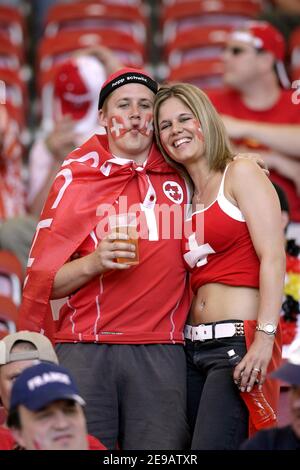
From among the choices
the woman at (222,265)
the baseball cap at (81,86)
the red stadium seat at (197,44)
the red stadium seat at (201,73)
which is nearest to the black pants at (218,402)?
the woman at (222,265)

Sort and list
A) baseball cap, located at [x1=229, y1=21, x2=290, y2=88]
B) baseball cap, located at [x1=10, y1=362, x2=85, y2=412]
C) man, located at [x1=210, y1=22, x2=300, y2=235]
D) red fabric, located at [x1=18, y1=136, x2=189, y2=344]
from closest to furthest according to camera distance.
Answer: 1. baseball cap, located at [x1=10, y1=362, x2=85, y2=412]
2. red fabric, located at [x1=18, y1=136, x2=189, y2=344]
3. man, located at [x1=210, y1=22, x2=300, y2=235]
4. baseball cap, located at [x1=229, y1=21, x2=290, y2=88]

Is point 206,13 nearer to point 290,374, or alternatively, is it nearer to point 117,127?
point 117,127

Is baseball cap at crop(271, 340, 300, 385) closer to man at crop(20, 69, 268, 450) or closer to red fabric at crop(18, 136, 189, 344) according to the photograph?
man at crop(20, 69, 268, 450)

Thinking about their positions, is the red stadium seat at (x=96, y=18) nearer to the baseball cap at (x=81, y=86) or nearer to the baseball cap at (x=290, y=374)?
the baseball cap at (x=81, y=86)

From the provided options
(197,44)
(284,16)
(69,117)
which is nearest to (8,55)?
(197,44)

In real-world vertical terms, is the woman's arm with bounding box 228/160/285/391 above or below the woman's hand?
above

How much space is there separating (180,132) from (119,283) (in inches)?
23.6

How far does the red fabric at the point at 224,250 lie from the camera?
166 inches

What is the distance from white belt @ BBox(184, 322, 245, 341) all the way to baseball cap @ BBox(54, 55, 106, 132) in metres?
2.24

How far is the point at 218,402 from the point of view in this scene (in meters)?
4.08

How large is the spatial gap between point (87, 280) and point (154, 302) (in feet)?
0.84

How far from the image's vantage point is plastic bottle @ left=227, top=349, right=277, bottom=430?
4.08 metres

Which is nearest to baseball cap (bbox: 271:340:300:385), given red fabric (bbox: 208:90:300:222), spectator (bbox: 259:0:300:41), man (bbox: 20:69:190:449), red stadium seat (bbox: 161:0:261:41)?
man (bbox: 20:69:190:449)
